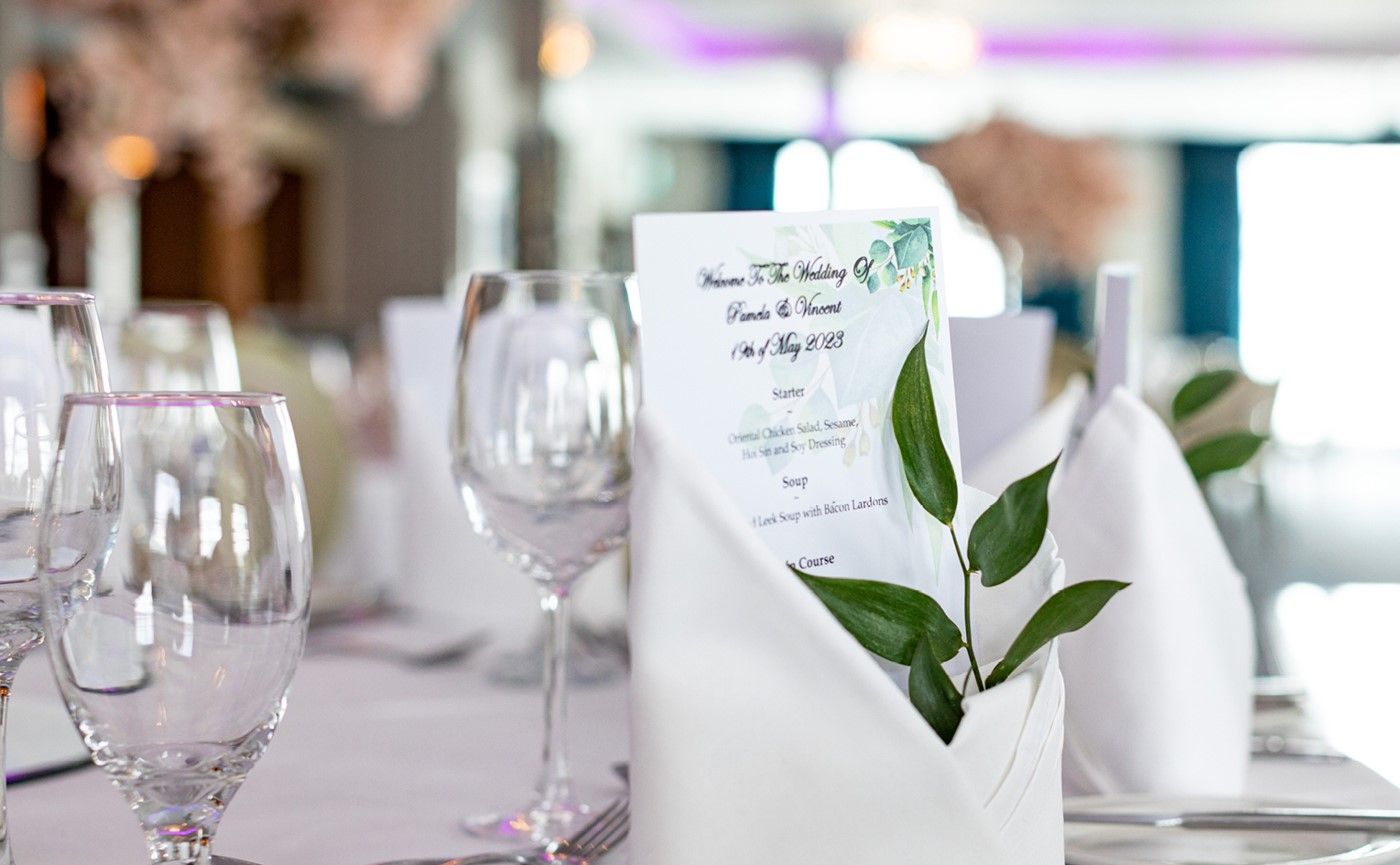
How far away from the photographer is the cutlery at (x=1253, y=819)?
25.3 inches

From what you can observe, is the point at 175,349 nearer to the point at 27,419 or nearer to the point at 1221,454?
the point at 27,419

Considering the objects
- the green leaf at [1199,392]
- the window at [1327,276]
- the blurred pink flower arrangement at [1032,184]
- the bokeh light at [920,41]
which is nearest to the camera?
the green leaf at [1199,392]

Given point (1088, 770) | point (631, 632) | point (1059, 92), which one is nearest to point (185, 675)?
point (631, 632)

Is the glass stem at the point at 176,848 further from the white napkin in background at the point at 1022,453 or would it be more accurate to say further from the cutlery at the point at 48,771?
the white napkin in background at the point at 1022,453

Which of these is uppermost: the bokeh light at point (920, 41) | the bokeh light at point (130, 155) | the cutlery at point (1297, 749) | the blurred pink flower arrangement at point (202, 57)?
the bokeh light at point (920, 41)

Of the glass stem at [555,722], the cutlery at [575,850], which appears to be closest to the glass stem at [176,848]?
the cutlery at [575,850]

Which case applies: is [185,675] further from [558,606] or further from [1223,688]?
[1223,688]

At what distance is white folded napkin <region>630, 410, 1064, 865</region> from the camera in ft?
1.66

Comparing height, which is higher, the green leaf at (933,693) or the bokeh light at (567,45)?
the bokeh light at (567,45)

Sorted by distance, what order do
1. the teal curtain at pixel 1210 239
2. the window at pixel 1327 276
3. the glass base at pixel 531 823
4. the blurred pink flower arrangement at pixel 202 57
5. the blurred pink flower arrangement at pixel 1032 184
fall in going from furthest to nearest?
the teal curtain at pixel 1210 239, the window at pixel 1327 276, the blurred pink flower arrangement at pixel 1032 184, the blurred pink flower arrangement at pixel 202 57, the glass base at pixel 531 823

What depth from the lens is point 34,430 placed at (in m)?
0.58

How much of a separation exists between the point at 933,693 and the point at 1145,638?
25 cm

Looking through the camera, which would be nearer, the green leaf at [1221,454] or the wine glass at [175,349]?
the green leaf at [1221,454]

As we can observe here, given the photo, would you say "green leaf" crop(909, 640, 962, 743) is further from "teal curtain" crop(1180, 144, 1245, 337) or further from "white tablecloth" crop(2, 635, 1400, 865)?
"teal curtain" crop(1180, 144, 1245, 337)
